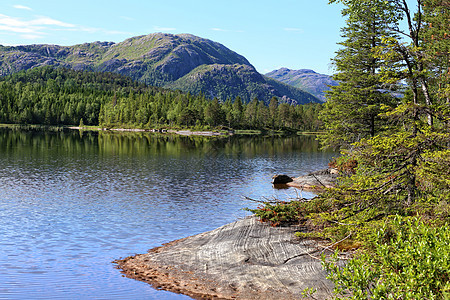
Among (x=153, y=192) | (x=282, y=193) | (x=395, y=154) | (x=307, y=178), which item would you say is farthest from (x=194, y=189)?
(x=395, y=154)

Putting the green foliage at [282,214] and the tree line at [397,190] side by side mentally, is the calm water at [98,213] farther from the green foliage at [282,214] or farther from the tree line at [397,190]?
the tree line at [397,190]

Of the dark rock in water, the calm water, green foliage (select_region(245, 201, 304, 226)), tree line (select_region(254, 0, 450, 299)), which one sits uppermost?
tree line (select_region(254, 0, 450, 299))

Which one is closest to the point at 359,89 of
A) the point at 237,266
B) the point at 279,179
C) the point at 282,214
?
the point at 279,179

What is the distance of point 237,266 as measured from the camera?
1841 cm

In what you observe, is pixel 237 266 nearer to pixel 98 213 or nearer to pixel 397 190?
pixel 397 190

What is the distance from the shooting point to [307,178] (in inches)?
1918

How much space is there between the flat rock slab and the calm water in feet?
4.11

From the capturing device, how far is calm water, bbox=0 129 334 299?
18.4 meters

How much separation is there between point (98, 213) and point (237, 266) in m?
16.4

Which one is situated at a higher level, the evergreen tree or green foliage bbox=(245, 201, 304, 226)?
the evergreen tree

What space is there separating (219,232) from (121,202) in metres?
15.5

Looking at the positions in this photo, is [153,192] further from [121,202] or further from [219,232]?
[219,232]

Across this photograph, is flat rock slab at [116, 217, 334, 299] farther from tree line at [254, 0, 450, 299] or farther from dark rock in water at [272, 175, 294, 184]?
dark rock in water at [272, 175, 294, 184]

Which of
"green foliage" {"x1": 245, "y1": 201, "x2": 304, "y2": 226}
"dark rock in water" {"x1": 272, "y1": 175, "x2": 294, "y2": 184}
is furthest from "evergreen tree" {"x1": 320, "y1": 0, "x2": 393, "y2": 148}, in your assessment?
"green foliage" {"x1": 245, "y1": 201, "x2": 304, "y2": 226}
